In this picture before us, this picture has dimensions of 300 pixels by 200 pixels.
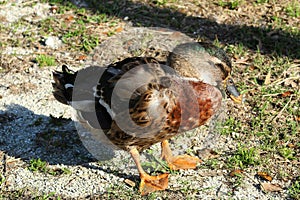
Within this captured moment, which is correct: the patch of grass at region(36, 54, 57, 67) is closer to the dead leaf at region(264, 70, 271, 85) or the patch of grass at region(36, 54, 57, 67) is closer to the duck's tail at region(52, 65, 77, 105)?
the duck's tail at region(52, 65, 77, 105)

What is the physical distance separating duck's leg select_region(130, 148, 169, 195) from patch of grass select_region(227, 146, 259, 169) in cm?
67

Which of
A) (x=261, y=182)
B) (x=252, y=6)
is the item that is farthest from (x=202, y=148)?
(x=252, y=6)

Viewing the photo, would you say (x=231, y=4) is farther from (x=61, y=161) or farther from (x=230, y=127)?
(x=61, y=161)

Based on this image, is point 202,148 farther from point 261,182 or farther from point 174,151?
point 261,182

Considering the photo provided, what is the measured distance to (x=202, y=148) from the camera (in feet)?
16.4

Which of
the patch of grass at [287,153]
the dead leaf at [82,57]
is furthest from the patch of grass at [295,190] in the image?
the dead leaf at [82,57]

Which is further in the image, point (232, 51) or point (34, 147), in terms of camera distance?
point (232, 51)

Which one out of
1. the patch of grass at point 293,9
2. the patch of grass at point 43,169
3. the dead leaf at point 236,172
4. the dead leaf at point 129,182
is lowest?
the patch of grass at point 43,169

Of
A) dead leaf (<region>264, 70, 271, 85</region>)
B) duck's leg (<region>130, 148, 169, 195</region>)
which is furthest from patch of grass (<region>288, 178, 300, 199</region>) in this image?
dead leaf (<region>264, 70, 271, 85</region>)

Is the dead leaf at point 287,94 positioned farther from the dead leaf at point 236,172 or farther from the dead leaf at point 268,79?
the dead leaf at point 236,172

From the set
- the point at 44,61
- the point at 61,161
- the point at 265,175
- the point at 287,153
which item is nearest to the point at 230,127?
the point at 287,153

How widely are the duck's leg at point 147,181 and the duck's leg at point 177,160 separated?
0.25 meters

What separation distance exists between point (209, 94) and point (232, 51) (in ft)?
6.95

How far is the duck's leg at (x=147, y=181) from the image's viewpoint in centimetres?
438
